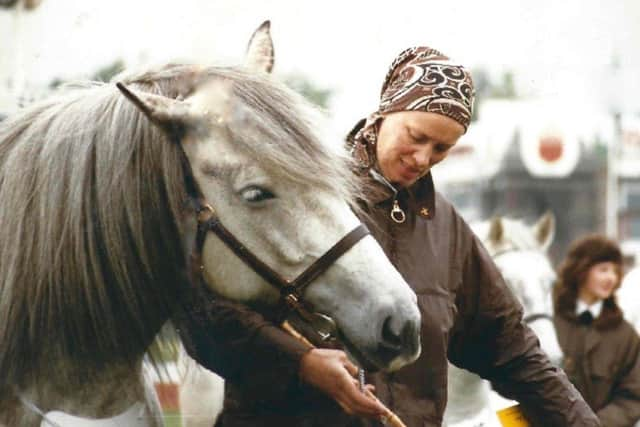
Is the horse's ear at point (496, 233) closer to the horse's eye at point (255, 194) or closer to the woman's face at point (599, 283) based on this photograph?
the woman's face at point (599, 283)

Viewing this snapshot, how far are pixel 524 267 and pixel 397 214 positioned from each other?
14.4 feet

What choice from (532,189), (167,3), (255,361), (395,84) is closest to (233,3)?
(167,3)

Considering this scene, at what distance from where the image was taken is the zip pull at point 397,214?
3297mm

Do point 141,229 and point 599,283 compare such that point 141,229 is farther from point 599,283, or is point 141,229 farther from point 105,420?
point 599,283

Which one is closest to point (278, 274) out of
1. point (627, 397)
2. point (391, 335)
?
point (391, 335)

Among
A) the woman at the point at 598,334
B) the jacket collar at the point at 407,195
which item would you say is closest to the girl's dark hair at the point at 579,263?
the woman at the point at 598,334

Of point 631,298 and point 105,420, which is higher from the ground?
point 105,420

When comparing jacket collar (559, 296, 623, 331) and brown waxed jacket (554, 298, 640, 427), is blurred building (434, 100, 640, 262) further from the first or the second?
brown waxed jacket (554, 298, 640, 427)

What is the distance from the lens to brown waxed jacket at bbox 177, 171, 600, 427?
3.03 meters

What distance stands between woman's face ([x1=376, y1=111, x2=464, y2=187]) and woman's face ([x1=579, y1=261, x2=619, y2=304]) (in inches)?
150

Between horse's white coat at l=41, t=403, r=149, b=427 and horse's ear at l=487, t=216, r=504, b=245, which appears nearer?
horse's white coat at l=41, t=403, r=149, b=427

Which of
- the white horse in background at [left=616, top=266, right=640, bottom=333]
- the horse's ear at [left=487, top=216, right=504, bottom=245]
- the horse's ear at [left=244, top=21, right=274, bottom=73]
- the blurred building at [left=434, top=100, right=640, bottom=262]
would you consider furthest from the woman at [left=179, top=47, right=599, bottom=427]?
the blurred building at [left=434, top=100, right=640, bottom=262]

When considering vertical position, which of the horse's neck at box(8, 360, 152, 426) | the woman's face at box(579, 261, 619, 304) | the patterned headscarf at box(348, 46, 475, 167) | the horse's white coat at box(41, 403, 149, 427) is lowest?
the woman's face at box(579, 261, 619, 304)

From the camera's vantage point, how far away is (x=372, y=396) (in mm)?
2926
